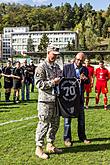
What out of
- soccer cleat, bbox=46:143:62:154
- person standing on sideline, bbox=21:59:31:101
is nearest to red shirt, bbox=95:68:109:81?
person standing on sideline, bbox=21:59:31:101

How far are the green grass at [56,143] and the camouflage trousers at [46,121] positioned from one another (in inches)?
17.3

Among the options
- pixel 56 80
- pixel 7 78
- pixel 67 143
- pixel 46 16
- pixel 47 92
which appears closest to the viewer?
pixel 56 80

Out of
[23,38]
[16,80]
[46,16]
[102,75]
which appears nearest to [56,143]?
[102,75]

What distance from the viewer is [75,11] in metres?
189

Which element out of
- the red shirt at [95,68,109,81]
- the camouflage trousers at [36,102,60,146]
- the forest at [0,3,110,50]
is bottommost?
the camouflage trousers at [36,102,60,146]

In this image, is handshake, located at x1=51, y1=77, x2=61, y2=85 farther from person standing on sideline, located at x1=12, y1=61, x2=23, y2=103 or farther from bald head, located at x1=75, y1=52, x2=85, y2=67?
person standing on sideline, located at x1=12, y1=61, x2=23, y2=103

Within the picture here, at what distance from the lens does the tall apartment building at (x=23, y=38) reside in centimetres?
15425

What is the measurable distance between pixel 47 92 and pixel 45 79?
0.23 metres

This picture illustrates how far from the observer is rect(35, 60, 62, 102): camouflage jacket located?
640 centimetres

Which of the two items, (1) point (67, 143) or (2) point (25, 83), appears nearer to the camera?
(1) point (67, 143)

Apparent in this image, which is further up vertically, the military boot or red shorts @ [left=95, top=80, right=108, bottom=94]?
red shorts @ [left=95, top=80, right=108, bottom=94]

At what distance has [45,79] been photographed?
6.48 meters

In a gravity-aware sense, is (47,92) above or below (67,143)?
above

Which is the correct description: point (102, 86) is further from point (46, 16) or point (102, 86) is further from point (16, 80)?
point (46, 16)
